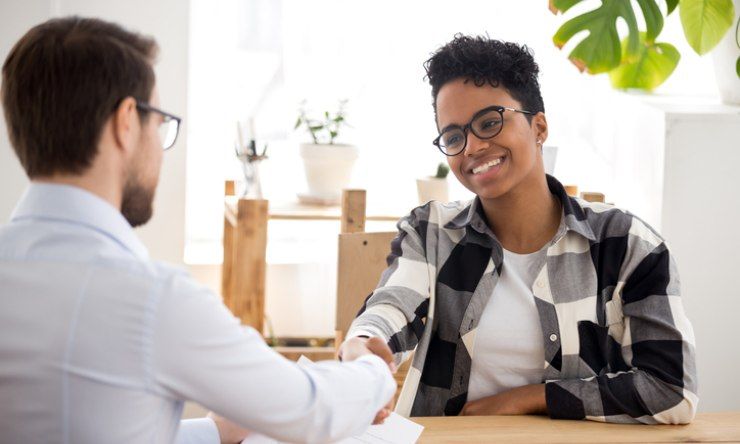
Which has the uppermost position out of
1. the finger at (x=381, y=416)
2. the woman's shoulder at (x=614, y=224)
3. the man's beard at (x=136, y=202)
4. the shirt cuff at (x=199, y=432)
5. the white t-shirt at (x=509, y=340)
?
the man's beard at (x=136, y=202)

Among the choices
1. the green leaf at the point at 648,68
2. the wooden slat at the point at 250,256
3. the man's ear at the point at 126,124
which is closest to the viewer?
the man's ear at the point at 126,124

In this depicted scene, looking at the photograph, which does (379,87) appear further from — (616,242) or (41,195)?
(41,195)

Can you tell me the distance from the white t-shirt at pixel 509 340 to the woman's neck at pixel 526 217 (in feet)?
0.16

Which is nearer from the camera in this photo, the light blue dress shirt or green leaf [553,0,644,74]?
the light blue dress shirt

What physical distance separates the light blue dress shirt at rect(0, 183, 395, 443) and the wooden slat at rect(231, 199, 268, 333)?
178 centimetres

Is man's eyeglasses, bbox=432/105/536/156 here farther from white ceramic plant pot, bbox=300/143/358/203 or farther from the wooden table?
white ceramic plant pot, bbox=300/143/358/203

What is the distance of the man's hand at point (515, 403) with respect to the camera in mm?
1556

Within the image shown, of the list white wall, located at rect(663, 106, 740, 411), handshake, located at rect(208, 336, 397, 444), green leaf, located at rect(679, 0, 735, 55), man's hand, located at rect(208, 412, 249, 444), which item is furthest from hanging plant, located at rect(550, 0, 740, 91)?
man's hand, located at rect(208, 412, 249, 444)

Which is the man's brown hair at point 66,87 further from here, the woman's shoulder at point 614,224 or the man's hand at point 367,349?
the woman's shoulder at point 614,224

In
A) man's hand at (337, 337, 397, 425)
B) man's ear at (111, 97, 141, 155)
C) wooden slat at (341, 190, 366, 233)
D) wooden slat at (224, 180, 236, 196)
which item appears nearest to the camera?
man's ear at (111, 97, 141, 155)

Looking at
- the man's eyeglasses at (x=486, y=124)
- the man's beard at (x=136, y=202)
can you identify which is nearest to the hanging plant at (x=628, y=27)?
the man's eyeglasses at (x=486, y=124)

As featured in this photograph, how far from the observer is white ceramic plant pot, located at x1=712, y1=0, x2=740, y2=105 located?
3.24 m

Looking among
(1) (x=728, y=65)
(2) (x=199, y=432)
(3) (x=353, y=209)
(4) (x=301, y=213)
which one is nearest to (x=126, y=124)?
(2) (x=199, y=432)

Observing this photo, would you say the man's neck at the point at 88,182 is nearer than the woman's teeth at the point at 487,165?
Yes
